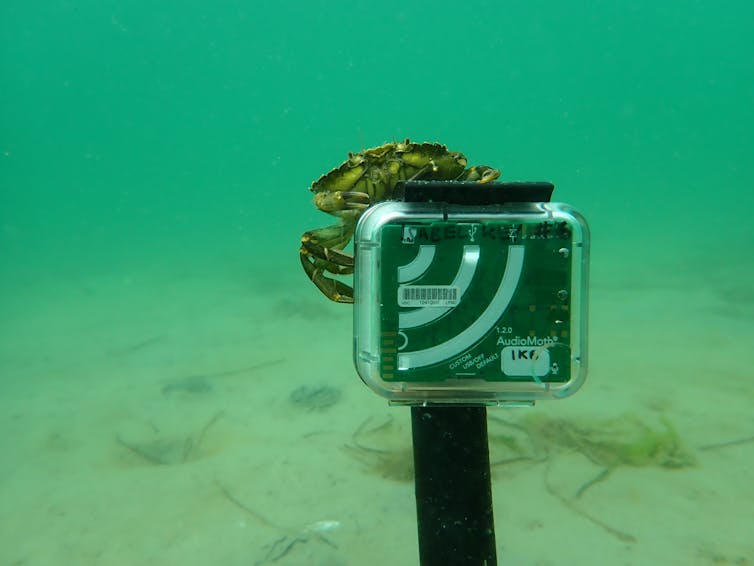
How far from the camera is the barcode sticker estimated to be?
109 centimetres

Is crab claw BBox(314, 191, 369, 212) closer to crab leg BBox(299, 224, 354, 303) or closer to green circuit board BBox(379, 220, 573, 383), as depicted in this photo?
crab leg BBox(299, 224, 354, 303)

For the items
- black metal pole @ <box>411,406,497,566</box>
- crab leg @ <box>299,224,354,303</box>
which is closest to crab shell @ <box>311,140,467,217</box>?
crab leg @ <box>299,224,354,303</box>

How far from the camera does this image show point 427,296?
1.09 metres

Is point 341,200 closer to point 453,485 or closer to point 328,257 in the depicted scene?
point 328,257

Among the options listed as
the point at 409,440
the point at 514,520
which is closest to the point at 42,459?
the point at 409,440

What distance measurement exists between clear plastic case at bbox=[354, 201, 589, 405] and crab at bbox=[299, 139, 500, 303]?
0.65m

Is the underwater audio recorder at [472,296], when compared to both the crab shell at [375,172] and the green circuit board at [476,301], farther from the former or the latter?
the crab shell at [375,172]

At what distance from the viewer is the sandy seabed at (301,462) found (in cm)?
304

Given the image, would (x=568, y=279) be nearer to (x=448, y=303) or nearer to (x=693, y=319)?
(x=448, y=303)

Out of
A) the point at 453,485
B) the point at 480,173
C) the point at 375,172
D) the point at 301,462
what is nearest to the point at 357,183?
the point at 375,172

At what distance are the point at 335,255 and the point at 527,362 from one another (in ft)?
2.72

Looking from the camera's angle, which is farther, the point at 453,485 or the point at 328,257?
the point at 328,257

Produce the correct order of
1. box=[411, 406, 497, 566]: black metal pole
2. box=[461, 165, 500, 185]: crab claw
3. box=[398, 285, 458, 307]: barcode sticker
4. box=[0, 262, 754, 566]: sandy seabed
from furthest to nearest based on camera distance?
box=[0, 262, 754, 566]: sandy seabed < box=[461, 165, 500, 185]: crab claw < box=[411, 406, 497, 566]: black metal pole < box=[398, 285, 458, 307]: barcode sticker

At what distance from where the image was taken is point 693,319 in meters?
7.73
